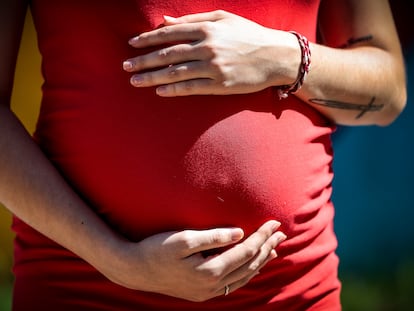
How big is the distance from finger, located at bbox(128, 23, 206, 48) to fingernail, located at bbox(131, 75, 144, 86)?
6 centimetres

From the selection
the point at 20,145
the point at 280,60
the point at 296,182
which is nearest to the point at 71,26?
the point at 20,145

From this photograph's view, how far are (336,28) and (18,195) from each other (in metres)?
0.80

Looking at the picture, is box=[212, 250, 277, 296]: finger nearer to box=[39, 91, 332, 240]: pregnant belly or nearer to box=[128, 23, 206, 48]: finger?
box=[39, 91, 332, 240]: pregnant belly

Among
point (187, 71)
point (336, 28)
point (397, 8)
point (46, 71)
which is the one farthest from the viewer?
point (397, 8)

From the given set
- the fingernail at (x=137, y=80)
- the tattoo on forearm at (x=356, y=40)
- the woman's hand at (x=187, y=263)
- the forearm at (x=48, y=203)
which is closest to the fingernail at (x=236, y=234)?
the woman's hand at (x=187, y=263)

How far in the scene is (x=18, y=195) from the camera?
1.28 meters

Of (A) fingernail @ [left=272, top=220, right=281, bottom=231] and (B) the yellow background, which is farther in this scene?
(B) the yellow background

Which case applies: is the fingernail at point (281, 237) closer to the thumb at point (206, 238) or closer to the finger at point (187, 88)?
the thumb at point (206, 238)

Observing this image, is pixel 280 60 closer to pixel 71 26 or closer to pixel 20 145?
pixel 71 26

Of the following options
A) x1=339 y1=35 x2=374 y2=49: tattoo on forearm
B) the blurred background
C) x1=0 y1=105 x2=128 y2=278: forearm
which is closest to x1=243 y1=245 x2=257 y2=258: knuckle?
x1=0 y1=105 x2=128 y2=278: forearm

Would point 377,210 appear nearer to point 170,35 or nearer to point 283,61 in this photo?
point 283,61

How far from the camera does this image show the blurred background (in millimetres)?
2533

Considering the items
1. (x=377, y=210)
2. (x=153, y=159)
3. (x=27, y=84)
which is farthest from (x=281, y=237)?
(x=377, y=210)

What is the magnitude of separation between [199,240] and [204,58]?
321 millimetres
